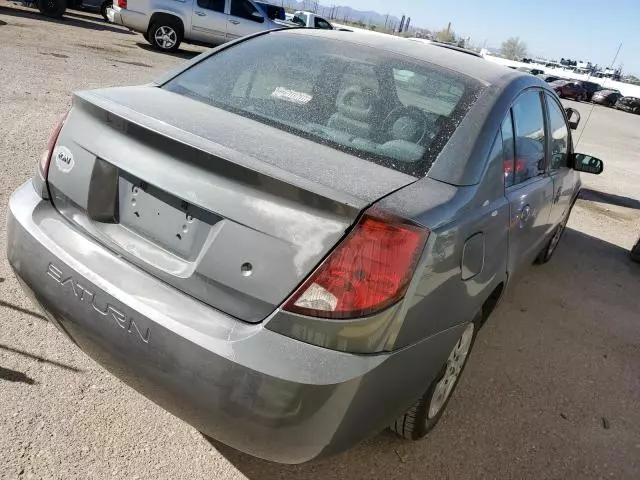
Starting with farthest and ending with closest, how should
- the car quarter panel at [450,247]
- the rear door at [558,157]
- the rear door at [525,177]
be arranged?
the rear door at [558,157] → the rear door at [525,177] → the car quarter panel at [450,247]

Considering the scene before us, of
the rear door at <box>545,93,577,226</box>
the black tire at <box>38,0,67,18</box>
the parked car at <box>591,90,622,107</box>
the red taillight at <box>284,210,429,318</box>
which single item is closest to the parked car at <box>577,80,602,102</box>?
the parked car at <box>591,90,622,107</box>

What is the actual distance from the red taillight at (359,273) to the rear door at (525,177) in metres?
1.04

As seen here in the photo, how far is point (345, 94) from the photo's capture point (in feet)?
7.91

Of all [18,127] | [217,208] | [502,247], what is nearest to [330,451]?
[217,208]

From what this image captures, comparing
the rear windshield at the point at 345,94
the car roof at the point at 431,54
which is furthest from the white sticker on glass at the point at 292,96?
the car roof at the point at 431,54

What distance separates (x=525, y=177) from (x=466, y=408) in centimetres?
123

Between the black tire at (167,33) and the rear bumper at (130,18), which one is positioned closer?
the rear bumper at (130,18)

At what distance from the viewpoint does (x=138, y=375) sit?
1838 millimetres

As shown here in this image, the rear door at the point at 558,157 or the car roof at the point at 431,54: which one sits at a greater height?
the car roof at the point at 431,54

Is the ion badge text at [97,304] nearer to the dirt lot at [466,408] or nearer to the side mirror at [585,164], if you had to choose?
the dirt lot at [466,408]

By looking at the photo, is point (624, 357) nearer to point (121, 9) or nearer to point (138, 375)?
point (138, 375)

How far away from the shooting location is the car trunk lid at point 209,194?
5.45 feet

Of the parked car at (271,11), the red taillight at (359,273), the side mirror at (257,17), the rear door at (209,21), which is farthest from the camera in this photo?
the parked car at (271,11)

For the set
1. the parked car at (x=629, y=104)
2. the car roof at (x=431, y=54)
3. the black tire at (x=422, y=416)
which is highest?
the car roof at (x=431, y=54)
